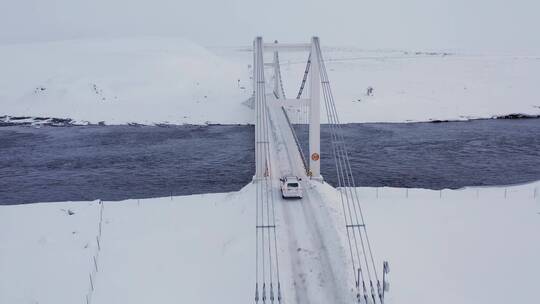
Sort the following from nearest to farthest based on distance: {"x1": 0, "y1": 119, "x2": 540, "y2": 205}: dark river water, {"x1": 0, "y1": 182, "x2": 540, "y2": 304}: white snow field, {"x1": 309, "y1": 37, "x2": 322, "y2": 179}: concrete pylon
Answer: {"x1": 0, "y1": 182, "x2": 540, "y2": 304}: white snow field < {"x1": 309, "y1": 37, "x2": 322, "y2": 179}: concrete pylon < {"x1": 0, "y1": 119, "x2": 540, "y2": 205}: dark river water

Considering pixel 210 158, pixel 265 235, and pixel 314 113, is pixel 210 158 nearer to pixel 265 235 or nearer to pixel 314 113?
pixel 314 113

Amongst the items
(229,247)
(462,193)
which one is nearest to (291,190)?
(229,247)

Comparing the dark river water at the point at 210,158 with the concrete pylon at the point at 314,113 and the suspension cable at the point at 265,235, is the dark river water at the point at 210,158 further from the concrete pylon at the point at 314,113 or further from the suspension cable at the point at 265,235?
the concrete pylon at the point at 314,113

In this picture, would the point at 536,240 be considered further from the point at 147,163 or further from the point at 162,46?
the point at 162,46

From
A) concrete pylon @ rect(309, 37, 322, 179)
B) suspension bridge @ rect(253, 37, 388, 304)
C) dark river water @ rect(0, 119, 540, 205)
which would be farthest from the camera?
dark river water @ rect(0, 119, 540, 205)

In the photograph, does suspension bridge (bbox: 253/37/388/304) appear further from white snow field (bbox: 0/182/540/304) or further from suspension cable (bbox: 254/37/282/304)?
white snow field (bbox: 0/182/540/304)

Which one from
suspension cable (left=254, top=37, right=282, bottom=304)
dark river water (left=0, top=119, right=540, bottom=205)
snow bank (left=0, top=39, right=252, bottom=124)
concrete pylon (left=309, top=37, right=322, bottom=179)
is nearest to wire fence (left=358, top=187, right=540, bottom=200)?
concrete pylon (left=309, top=37, right=322, bottom=179)

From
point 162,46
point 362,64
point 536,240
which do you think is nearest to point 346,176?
point 536,240

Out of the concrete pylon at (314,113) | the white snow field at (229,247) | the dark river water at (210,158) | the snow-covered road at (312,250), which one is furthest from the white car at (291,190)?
the dark river water at (210,158)
